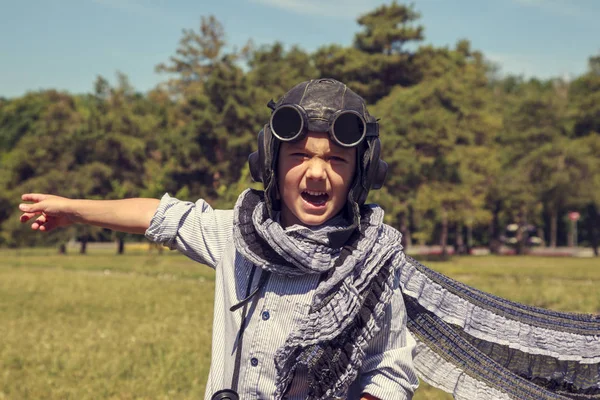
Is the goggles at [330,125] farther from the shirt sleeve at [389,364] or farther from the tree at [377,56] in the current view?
the tree at [377,56]

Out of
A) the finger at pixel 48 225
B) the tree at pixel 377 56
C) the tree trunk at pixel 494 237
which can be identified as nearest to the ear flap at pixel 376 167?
the finger at pixel 48 225

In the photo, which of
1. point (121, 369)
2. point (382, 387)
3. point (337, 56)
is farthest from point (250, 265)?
point (337, 56)

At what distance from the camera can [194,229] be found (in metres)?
2.98

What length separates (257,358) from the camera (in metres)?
2.65

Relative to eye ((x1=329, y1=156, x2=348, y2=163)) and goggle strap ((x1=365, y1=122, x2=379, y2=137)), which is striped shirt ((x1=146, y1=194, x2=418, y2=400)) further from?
goggle strap ((x1=365, y1=122, x2=379, y2=137))

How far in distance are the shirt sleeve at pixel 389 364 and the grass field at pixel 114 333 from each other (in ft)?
14.5

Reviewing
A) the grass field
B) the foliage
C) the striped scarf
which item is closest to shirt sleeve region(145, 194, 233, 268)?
the striped scarf

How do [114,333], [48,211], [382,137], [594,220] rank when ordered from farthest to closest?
[594,220] < [382,137] < [114,333] < [48,211]

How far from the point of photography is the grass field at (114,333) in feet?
23.7

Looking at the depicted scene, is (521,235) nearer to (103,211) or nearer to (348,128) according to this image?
(103,211)

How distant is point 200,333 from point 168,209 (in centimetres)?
739

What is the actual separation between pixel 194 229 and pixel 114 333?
7840 mm

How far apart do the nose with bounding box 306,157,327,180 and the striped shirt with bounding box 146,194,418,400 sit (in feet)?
1.19

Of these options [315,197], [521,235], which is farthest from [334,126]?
[521,235]
